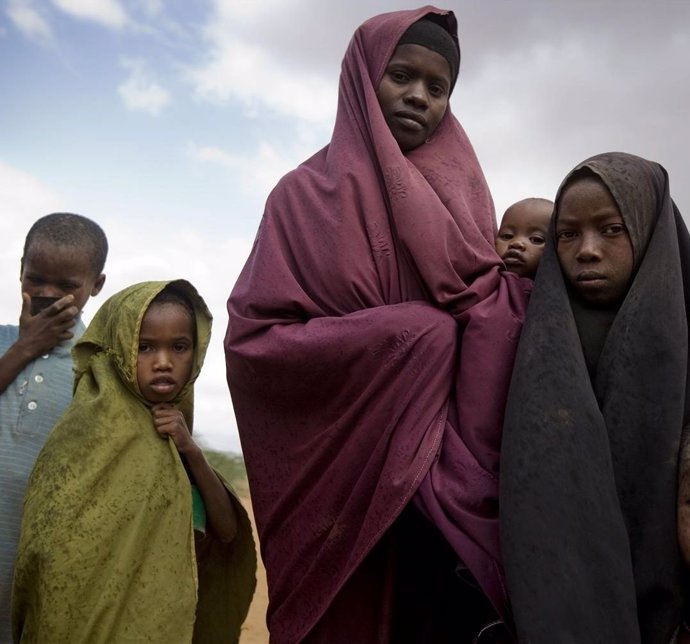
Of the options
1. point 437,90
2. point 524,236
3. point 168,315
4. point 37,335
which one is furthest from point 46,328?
point 524,236

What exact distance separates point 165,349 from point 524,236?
1.32 meters

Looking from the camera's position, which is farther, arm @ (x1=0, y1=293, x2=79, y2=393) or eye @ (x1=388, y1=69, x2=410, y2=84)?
arm @ (x1=0, y1=293, x2=79, y2=393)

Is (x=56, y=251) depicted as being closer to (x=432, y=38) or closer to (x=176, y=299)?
(x=176, y=299)

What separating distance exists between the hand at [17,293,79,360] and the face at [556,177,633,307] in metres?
1.82

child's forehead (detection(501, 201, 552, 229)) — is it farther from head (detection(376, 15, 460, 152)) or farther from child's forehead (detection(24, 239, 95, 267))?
child's forehead (detection(24, 239, 95, 267))

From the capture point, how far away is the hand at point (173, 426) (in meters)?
2.69

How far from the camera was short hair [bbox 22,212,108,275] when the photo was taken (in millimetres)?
3066

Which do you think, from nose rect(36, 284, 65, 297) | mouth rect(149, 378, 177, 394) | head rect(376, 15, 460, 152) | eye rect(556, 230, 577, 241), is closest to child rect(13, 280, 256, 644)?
mouth rect(149, 378, 177, 394)

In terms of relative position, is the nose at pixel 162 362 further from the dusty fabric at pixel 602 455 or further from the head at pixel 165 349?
the dusty fabric at pixel 602 455

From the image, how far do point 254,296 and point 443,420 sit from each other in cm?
73

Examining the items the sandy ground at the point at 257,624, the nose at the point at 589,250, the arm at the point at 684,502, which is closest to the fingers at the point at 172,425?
the nose at the point at 589,250

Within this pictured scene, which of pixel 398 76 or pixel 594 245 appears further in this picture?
pixel 398 76

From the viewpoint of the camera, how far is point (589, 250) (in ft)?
6.92

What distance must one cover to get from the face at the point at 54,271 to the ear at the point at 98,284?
0.29ft
